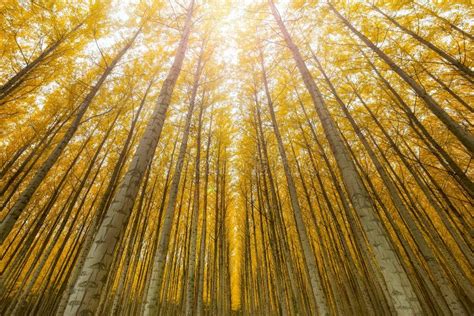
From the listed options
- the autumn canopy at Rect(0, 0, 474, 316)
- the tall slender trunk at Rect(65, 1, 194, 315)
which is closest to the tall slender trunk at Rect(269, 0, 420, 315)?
the autumn canopy at Rect(0, 0, 474, 316)

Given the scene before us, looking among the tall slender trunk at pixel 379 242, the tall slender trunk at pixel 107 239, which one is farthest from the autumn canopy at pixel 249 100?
the tall slender trunk at pixel 107 239

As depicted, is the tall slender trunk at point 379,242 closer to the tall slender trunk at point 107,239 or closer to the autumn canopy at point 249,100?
the autumn canopy at point 249,100

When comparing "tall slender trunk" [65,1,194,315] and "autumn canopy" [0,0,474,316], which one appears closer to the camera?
"tall slender trunk" [65,1,194,315]

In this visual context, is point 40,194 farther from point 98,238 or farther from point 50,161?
point 98,238

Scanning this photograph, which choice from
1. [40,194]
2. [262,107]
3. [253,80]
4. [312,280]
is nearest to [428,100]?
[312,280]

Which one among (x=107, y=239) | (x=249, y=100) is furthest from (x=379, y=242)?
(x=249, y=100)

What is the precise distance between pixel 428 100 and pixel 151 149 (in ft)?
17.4

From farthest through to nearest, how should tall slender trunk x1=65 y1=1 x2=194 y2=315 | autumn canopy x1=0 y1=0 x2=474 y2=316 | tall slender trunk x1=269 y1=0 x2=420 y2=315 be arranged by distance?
autumn canopy x1=0 y1=0 x2=474 y2=316
tall slender trunk x1=269 y1=0 x2=420 y2=315
tall slender trunk x1=65 y1=1 x2=194 y2=315

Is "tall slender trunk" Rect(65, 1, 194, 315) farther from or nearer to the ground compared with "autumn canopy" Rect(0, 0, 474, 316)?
nearer to the ground

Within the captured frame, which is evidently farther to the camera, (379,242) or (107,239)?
(379,242)

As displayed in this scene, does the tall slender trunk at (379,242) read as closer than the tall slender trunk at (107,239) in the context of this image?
No

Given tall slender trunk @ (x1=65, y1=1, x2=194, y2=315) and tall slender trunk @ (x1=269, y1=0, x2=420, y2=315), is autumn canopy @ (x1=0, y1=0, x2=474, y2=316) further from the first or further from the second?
tall slender trunk @ (x1=65, y1=1, x2=194, y2=315)

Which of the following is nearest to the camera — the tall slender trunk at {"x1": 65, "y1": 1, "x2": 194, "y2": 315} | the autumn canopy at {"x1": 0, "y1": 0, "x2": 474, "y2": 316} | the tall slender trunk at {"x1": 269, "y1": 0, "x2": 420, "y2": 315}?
the tall slender trunk at {"x1": 65, "y1": 1, "x2": 194, "y2": 315}

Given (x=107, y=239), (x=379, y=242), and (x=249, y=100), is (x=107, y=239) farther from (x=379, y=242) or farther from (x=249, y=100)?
(x=249, y=100)
